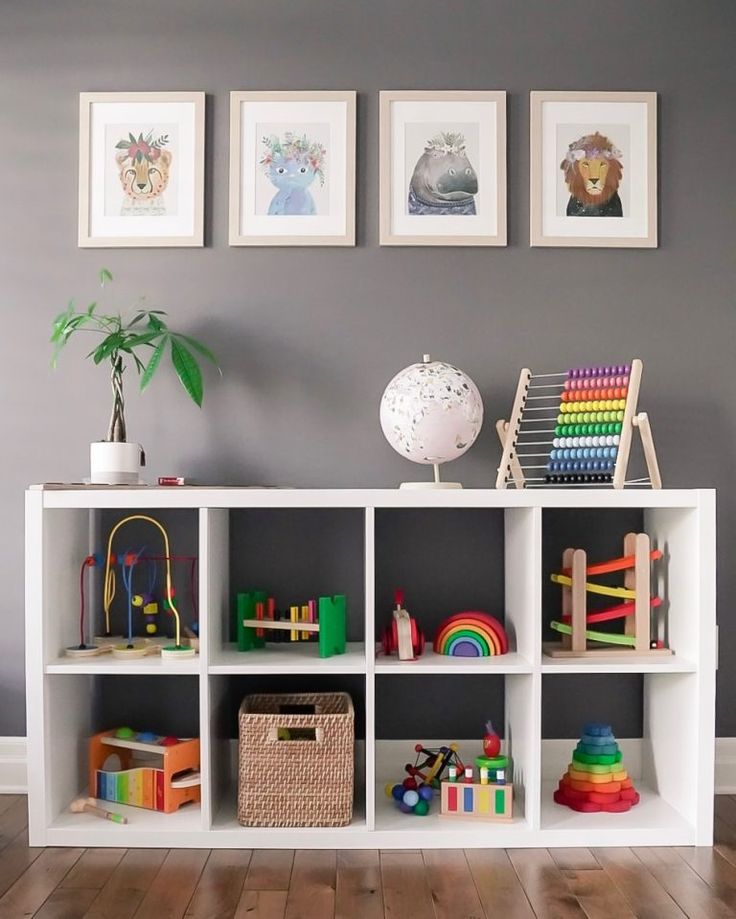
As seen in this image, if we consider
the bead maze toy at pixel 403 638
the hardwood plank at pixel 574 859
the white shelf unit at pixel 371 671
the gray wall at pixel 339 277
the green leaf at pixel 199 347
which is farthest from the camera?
the gray wall at pixel 339 277

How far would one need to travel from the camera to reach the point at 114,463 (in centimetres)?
245

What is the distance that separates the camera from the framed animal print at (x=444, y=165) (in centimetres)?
269

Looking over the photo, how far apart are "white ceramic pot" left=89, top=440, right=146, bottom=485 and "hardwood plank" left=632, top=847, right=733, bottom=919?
4.97ft

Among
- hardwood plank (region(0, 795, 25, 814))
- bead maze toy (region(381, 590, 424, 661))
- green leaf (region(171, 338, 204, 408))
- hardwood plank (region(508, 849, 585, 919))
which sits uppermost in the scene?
green leaf (region(171, 338, 204, 408))

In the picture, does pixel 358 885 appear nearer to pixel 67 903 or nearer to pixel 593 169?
pixel 67 903

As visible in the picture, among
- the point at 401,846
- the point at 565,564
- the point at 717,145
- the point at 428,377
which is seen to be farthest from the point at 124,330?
the point at 717,145

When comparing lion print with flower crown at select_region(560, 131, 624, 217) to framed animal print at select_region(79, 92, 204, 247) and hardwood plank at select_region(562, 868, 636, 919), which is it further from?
hardwood plank at select_region(562, 868, 636, 919)

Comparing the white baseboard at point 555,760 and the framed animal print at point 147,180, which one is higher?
the framed animal print at point 147,180

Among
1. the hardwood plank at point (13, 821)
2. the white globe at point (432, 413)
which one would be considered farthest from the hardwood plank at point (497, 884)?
the hardwood plank at point (13, 821)

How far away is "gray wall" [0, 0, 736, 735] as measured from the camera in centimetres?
270

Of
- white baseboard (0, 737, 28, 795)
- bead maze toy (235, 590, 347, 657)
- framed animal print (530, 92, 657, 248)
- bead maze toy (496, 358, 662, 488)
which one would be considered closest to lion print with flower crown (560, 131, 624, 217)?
framed animal print (530, 92, 657, 248)

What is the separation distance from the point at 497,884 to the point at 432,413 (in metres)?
1.07

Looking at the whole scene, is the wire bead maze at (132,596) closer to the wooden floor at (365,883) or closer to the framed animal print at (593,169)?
the wooden floor at (365,883)

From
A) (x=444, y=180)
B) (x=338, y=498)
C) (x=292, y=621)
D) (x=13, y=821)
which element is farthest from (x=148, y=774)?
(x=444, y=180)
